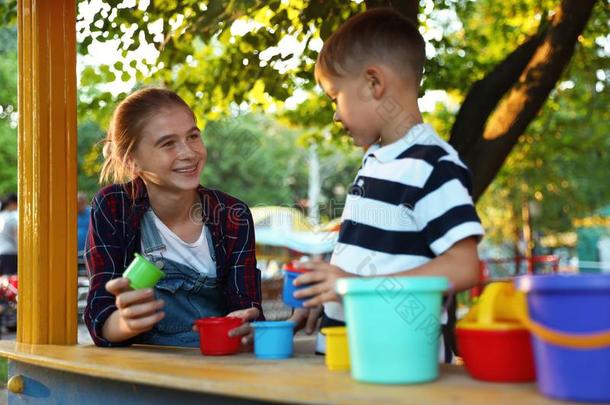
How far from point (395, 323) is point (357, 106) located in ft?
2.39

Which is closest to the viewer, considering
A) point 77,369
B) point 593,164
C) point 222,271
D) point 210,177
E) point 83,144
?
point 77,369

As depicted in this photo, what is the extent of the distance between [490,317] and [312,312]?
0.87 meters

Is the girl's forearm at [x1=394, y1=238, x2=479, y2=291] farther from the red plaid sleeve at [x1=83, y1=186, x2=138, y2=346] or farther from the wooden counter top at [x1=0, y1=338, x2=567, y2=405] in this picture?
the red plaid sleeve at [x1=83, y1=186, x2=138, y2=346]

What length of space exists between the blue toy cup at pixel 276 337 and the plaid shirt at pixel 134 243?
0.60 meters

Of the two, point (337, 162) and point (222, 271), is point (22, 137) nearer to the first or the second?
point (222, 271)

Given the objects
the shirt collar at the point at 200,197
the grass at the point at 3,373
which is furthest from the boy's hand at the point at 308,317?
the grass at the point at 3,373

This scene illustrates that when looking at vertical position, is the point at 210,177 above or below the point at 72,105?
above

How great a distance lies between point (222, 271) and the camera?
2699 mm

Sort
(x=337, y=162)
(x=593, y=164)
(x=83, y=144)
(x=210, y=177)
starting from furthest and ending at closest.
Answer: (x=337, y=162) < (x=210, y=177) < (x=83, y=144) < (x=593, y=164)

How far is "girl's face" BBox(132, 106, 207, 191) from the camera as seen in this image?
101 inches

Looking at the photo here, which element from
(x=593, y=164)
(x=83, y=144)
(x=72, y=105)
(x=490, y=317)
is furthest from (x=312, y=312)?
(x=83, y=144)

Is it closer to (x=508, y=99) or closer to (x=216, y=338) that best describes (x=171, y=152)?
(x=216, y=338)

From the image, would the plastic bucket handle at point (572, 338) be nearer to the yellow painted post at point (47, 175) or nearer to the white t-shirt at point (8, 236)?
the yellow painted post at point (47, 175)

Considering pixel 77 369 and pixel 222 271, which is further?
pixel 222 271
